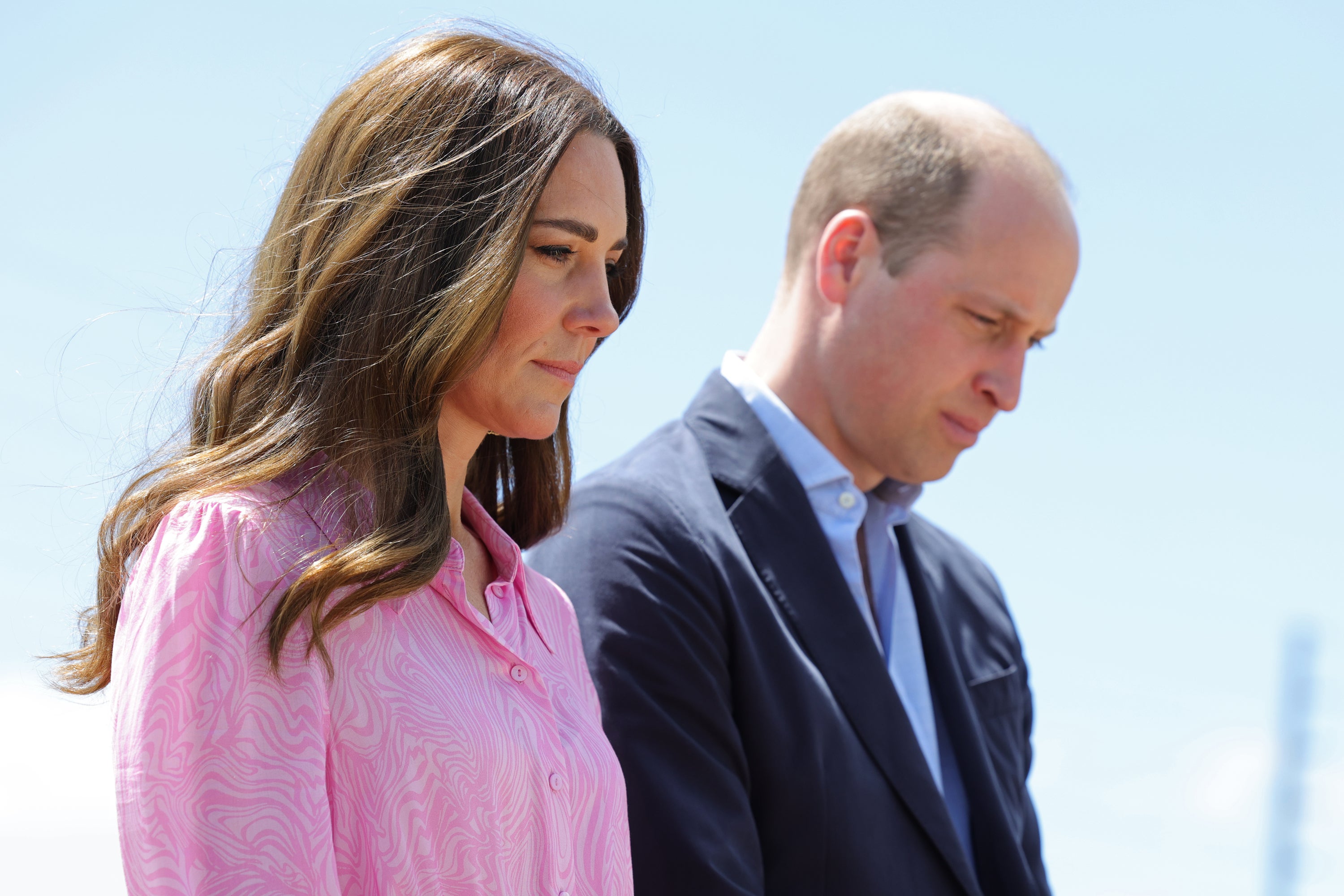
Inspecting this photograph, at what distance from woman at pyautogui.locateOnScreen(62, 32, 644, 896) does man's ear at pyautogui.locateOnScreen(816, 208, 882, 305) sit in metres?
1.10

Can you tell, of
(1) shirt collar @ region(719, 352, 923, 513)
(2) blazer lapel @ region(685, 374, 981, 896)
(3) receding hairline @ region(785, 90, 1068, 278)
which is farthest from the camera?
(3) receding hairline @ region(785, 90, 1068, 278)

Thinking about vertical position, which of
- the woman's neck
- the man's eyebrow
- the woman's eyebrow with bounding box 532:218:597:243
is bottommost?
the woman's neck

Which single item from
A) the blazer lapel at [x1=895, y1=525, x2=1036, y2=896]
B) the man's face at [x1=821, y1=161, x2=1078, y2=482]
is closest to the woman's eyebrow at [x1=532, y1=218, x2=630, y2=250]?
the man's face at [x1=821, y1=161, x2=1078, y2=482]

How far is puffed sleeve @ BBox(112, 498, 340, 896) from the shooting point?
1485 millimetres

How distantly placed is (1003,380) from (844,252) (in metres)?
0.46

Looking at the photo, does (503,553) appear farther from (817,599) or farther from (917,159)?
(917,159)

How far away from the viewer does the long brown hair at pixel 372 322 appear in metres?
1.71

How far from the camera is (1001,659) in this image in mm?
3324

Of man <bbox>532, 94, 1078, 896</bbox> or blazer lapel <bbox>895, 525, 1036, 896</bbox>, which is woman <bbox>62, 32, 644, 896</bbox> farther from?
blazer lapel <bbox>895, 525, 1036, 896</bbox>

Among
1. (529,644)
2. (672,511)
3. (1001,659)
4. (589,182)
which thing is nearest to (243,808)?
(529,644)

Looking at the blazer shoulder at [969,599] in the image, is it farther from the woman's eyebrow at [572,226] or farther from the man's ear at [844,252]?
the woman's eyebrow at [572,226]

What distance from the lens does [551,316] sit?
1898 millimetres

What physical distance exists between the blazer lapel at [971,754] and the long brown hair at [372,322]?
63.6 inches

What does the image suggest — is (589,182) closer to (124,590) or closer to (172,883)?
(124,590)
